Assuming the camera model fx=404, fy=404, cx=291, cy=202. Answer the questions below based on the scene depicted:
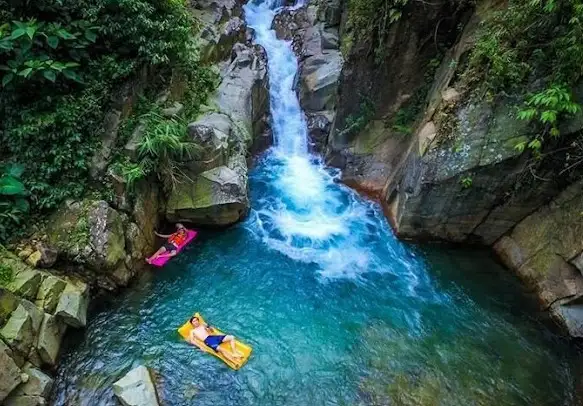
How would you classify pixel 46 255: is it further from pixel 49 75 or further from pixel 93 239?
pixel 49 75

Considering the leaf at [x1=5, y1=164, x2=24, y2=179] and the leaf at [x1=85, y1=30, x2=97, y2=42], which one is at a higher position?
the leaf at [x1=85, y1=30, x2=97, y2=42]

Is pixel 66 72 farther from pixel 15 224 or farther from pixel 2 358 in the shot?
pixel 2 358

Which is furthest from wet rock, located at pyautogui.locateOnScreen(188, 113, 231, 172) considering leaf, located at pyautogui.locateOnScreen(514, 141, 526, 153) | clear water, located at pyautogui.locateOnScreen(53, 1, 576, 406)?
leaf, located at pyautogui.locateOnScreen(514, 141, 526, 153)

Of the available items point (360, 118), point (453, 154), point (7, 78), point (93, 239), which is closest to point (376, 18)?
point (360, 118)

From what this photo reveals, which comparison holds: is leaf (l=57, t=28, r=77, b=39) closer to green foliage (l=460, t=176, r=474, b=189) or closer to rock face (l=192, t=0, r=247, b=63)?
rock face (l=192, t=0, r=247, b=63)

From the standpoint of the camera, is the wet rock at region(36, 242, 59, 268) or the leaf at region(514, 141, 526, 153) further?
the leaf at region(514, 141, 526, 153)

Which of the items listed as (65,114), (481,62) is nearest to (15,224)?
(65,114)

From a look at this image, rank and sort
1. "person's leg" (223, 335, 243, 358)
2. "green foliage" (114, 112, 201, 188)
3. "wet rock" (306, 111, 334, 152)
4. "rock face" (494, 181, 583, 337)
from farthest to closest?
"wet rock" (306, 111, 334, 152), "green foliage" (114, 112, 201, 188), "rock face" (494, 181, 583, 337), "person's leg" (223, 335, 243, 358)

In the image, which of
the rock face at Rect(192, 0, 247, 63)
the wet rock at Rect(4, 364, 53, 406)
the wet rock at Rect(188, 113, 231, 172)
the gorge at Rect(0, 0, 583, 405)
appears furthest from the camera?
the rock face at Rect(192, 0, 247, 63)
